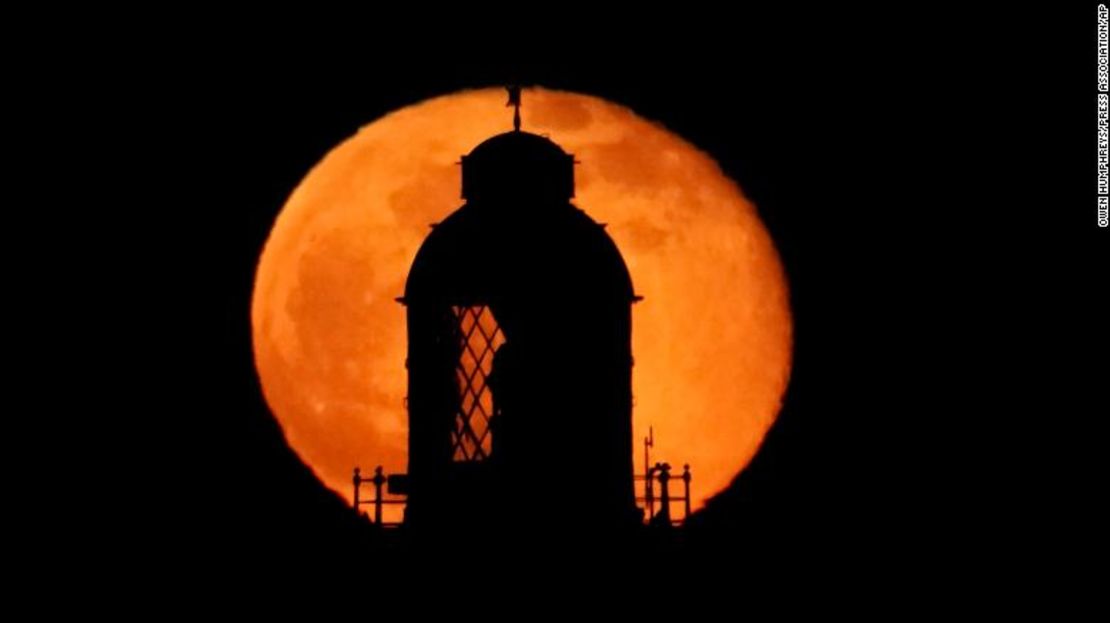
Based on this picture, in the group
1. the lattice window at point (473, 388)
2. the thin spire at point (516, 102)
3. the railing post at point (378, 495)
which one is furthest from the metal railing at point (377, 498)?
the thin spire at point (516, 102)

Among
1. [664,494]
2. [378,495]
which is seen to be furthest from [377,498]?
[664,494]

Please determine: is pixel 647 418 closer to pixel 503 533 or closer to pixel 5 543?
pixel 503 533

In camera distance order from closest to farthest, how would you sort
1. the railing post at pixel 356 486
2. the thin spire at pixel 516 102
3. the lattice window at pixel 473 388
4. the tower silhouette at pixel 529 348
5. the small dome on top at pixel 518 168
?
the tower silhouette at pixel 529 348
the small dome on top at pixel 518 168
the railing post at pixel 356 486
the lattice window at pixel 473 388
the thin spire at pixel 516 102

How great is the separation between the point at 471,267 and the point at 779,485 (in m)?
5.96

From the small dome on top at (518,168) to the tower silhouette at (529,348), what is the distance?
0.01m

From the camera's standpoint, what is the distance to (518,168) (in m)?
25.2

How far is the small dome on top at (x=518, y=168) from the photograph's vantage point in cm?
2523

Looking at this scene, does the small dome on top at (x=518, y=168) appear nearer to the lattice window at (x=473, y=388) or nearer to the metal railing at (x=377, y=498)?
the lattice window at (x=473, y=388)

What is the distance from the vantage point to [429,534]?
2494 cm

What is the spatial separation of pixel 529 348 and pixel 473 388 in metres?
1.19

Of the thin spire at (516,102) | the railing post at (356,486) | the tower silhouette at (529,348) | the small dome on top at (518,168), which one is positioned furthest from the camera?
the thin spire at (516,102)

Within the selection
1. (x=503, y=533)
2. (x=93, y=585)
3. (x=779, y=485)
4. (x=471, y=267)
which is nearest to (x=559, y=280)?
(x=471, y=267)

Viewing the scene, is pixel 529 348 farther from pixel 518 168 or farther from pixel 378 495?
pixel 378 495

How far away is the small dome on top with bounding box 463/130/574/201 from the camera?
993 inches
